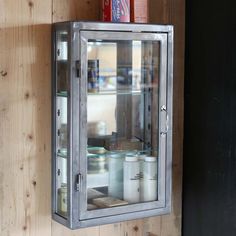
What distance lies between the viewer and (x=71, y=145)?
83.2 inches

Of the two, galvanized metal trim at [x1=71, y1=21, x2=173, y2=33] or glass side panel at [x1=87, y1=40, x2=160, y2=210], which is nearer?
galvanized metal trim at [x1=71, y1=21, x2=173, y2=33]

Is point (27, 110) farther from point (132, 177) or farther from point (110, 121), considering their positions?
point (132, 177)

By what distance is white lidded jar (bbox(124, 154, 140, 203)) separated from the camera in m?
2.37

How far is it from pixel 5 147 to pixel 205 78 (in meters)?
0.95

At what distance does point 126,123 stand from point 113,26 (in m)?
0.46

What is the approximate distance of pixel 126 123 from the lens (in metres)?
2.41

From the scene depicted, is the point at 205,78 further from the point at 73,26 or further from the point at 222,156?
the point at 73,26

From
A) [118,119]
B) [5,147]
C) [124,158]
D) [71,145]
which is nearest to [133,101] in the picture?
[118,119]

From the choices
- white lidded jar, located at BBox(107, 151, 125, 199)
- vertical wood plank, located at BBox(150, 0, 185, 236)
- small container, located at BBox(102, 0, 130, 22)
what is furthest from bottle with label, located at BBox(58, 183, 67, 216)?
small container, located at BBox(102, 0, 130, 22)

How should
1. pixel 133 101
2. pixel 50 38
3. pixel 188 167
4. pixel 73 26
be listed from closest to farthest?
pixel 73 26 → pixel 50 38 → pixel 133 101 → pixel 188 167

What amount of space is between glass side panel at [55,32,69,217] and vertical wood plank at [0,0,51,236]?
53 mm

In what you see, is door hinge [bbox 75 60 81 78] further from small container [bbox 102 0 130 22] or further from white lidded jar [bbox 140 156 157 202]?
white lidded jar [bbox 140 156 157 202]

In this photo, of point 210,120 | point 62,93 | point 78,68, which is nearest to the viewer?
point 78,68

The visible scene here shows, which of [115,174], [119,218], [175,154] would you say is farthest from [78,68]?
[175,154]
